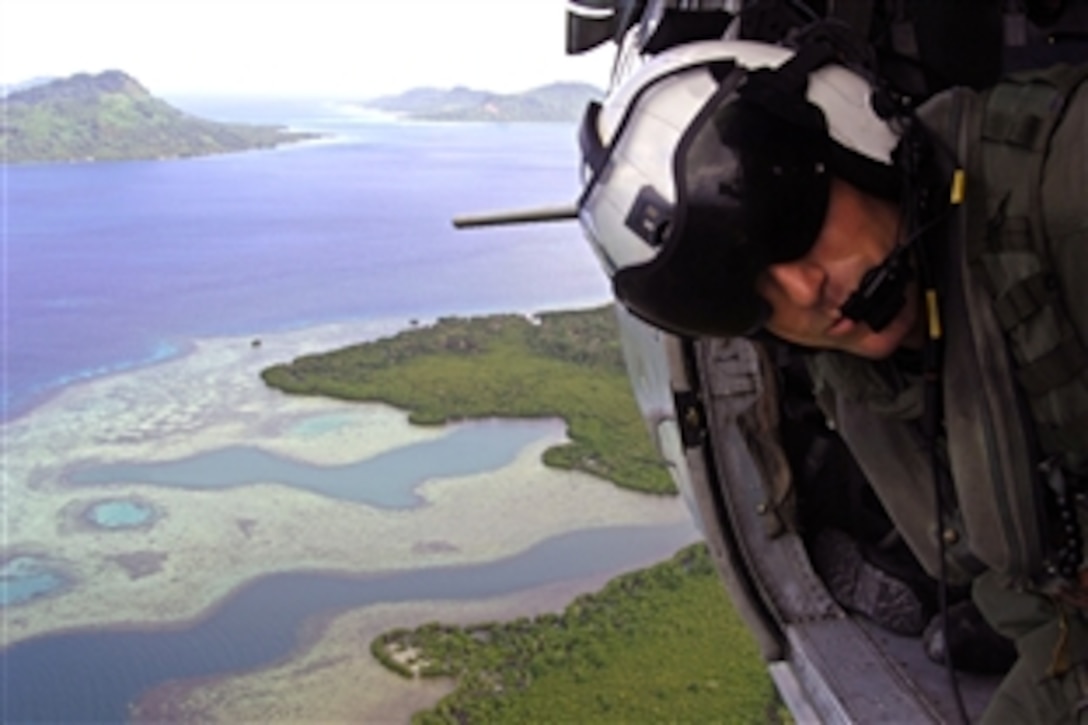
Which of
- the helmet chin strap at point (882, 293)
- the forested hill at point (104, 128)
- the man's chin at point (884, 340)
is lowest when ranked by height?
the forested hill at point (104, 128)

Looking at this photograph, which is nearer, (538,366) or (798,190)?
(798,190)

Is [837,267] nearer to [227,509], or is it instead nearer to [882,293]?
[882,293]

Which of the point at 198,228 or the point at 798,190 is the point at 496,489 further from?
the point at 198,228

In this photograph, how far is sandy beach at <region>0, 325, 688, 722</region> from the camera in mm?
14016

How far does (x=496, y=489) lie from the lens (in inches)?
730

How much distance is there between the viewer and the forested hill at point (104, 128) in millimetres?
72562

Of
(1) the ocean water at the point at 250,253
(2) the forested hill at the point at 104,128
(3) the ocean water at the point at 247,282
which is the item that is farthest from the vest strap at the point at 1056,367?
(2) the forested hill at the point at 104,128

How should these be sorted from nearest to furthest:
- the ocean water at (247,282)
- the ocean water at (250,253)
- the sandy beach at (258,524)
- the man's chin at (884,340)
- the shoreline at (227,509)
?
the man's chin at (884,340) < the sandy beach at (258,524) < the ocean water at (247,282) < the shoreline at (227,509) < the ocean water at (250,253)

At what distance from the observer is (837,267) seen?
108cm

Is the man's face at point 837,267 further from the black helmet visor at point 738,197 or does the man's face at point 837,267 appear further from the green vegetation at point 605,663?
the green vegetation at point 605,663

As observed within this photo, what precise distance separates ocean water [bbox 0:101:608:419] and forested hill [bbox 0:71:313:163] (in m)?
3.60

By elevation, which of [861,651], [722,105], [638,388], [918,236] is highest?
[722,105]

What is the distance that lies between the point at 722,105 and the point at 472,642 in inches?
524

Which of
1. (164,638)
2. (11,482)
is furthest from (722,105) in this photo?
(11,482)
